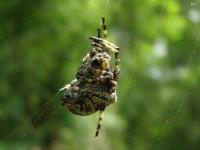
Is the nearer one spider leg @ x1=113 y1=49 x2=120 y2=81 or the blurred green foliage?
spider leg @ x1=113 y1=49 x2=120 y2=81

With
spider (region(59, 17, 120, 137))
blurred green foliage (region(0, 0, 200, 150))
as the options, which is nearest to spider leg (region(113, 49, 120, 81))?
spider (region(59, 17, 120, 137))

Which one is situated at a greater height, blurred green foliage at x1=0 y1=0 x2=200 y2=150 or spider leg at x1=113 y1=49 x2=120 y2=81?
blurred green foliage at x1=0 y1=0 x2=200 y2=150

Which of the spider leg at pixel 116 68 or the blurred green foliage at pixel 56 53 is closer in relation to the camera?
the spider leg at pixel 116 68

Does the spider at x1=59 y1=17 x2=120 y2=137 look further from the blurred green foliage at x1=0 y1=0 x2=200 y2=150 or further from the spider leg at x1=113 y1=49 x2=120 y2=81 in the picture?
the blurred green foliage at x1=0 y1=0 x2=200 y2=150

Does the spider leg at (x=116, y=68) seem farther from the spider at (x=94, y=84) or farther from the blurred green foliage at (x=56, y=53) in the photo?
the blurred green foliage at (x=56, y=53)

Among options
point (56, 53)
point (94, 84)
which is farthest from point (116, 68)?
point (56, 53)

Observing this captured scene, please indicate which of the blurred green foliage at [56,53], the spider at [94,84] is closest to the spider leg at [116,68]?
the spider at [94,84]

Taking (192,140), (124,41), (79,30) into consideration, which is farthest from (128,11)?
(192,140)

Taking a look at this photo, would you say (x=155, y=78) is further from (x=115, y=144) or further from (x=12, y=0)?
(x=12, y=0)
